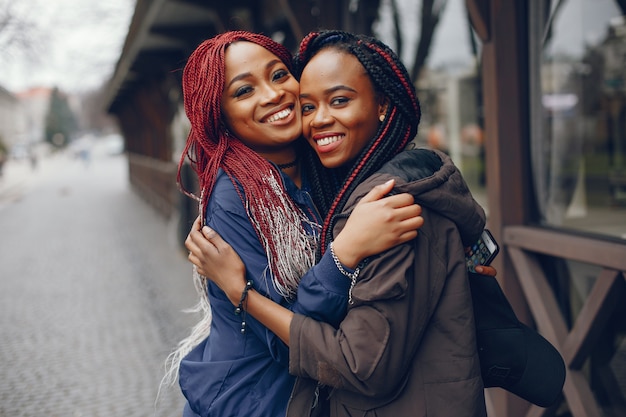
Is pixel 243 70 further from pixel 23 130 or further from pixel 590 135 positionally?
pixel 23 130

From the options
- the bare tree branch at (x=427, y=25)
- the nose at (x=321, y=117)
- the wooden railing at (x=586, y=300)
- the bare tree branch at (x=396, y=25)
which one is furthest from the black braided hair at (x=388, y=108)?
the bare tree branch at (x=427, y=25)

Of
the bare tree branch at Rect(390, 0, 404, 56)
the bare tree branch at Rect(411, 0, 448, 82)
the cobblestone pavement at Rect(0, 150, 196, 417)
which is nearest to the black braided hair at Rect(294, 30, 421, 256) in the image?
the cobblestone pavement at Rect(0, 150, 196, 417)

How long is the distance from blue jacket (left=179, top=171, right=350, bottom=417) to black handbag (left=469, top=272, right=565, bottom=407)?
48 centimetres

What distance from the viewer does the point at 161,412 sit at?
461 centimetres

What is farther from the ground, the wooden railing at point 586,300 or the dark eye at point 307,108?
the dark eye at point 307,108

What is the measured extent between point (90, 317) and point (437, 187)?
6433mm

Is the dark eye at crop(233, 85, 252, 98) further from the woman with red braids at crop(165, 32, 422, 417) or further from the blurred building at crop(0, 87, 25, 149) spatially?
the blurred building at crop(0, 87, 25, 149)

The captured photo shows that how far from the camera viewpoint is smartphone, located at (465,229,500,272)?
5.88 feet

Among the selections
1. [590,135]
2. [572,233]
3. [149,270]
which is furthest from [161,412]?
[590,135]

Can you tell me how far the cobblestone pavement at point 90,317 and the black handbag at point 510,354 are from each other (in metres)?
3.30

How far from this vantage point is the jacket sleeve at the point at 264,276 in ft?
5.40

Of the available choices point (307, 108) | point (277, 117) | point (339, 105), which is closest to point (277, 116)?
point (277, 117)

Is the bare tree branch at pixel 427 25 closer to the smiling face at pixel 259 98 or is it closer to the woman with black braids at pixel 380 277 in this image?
the smiling face at pixel 259 98

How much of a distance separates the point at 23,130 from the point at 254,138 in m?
107
